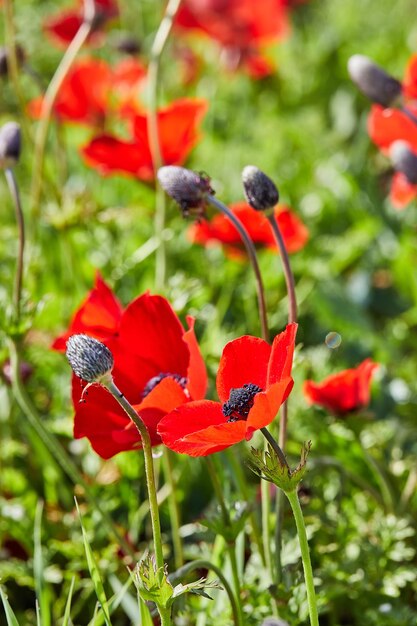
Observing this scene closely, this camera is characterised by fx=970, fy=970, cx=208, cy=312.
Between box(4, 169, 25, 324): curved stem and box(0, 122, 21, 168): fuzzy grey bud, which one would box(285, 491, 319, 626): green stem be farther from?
box(0, 122, 21, 168): fuzzy grey bud

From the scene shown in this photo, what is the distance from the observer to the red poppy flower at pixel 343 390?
1.21m

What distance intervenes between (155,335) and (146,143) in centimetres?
67

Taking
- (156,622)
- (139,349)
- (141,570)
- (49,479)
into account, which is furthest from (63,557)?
(141,570)

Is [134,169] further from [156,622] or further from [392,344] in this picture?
[156,622]

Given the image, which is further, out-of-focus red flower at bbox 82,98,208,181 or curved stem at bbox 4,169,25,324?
out-of-focus red flower at bbox 82,98,208,181

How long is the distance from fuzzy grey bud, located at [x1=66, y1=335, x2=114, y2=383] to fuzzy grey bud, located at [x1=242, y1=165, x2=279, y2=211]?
282 millimetres

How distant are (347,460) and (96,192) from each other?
1127 mm

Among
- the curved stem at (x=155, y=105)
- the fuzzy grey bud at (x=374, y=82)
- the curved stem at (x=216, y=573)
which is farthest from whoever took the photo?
the curved stem at (x=155, y=105)

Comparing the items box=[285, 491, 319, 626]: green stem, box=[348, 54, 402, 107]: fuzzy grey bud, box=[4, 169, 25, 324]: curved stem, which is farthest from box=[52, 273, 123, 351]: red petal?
box=[348, 54, 402, 107]: fuzzy grey bud

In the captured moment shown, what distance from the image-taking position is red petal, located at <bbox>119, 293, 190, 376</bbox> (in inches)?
40.9

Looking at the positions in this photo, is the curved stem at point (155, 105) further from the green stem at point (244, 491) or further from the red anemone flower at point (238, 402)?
the red anemone flower at point (238, 402)

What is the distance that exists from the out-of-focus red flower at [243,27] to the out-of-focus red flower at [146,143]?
3.52ft

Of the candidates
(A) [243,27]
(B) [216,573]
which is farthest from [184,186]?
(A) [243,27]

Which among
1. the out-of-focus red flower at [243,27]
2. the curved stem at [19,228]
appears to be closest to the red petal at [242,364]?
the curved stem at [19,228]
